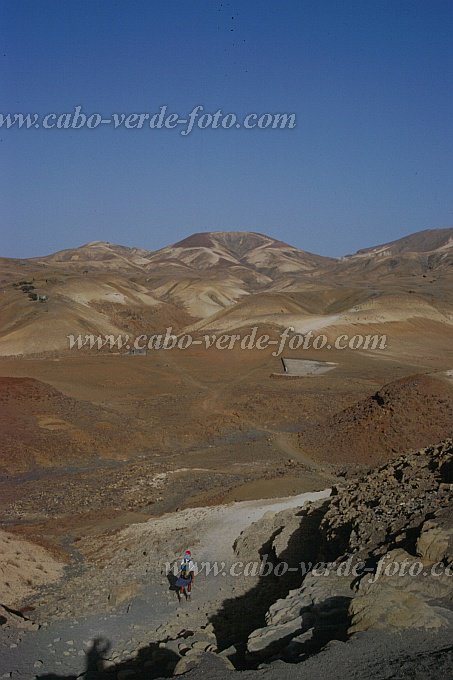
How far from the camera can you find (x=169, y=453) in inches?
1048

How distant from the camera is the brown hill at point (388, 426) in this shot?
25172mm

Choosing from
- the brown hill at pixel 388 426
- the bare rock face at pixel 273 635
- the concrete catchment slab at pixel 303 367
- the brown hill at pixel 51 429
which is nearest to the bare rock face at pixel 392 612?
the bare rock face at pixel 273 635

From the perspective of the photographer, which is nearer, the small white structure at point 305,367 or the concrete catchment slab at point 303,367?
the concrete catchment slab at point 303,367

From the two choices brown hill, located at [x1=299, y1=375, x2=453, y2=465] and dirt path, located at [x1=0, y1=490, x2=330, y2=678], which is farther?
brown hill, located at [x1=299, y1=375, x2=453, y2=465]

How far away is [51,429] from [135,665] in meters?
20.2

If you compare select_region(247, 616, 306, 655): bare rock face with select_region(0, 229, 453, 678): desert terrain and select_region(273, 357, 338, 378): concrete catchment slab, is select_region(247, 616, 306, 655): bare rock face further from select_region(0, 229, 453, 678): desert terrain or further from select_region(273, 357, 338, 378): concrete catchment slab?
select_region(273, 357, 338, 378): concrete catchment slab

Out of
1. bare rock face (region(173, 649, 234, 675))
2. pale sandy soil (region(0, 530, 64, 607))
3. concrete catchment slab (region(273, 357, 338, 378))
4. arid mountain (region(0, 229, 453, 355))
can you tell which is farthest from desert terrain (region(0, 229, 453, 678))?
concrete catchment slab (region(273, 357, 338, 378))

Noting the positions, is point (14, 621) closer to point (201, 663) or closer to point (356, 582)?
point (201, 663)

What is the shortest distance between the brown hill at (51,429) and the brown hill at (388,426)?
882 cm

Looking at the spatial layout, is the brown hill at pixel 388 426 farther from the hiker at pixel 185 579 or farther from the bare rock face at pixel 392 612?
the bare rock face at pixel 392 612

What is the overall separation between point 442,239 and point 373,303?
464 feet

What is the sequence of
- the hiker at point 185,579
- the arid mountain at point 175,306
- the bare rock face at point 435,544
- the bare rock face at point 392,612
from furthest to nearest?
the arid mountain at point 175,306 → the hiker at point 185,579 → the bare rock face at point 435,544 → the bare rock face at point 392,612

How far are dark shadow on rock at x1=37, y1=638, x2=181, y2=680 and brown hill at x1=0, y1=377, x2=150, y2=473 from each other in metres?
15.3

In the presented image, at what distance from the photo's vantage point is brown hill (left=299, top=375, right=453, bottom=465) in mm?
25172
